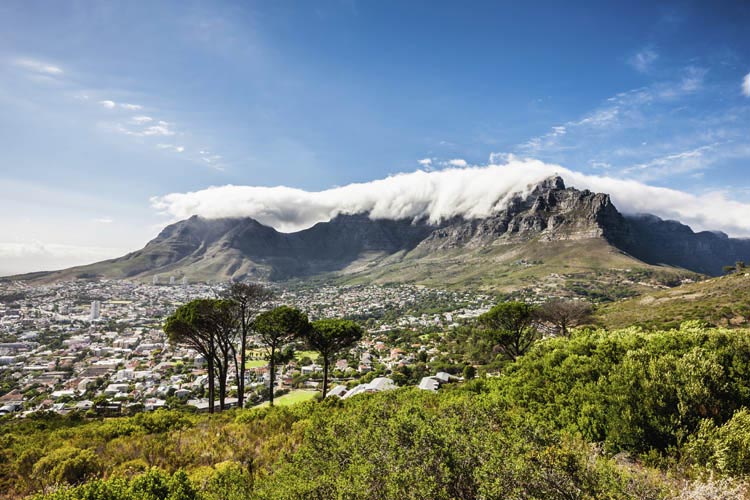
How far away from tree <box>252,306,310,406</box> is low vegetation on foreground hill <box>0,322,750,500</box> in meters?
7.01

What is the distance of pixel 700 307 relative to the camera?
4100 centimetres

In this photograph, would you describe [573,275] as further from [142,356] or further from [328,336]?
[142,356]

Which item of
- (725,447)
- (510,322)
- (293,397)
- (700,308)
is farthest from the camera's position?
(700,308)

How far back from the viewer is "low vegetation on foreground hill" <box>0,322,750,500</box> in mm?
5270

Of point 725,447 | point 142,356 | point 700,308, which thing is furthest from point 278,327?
point 142,356

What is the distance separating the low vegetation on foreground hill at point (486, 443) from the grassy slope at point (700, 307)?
87.9ft

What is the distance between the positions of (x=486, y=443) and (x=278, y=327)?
17.3 metres

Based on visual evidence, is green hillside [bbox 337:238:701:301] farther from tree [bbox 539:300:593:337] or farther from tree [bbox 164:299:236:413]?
tree [bbox 164:299:236:413]

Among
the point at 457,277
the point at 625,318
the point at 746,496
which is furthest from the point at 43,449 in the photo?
the point at 457,277

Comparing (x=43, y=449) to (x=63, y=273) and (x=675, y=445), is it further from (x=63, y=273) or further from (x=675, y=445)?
(x=63, y=273)

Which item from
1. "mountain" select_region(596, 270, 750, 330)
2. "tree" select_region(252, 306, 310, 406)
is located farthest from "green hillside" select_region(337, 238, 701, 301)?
"tree" select_region(252, 306, 310, 406)

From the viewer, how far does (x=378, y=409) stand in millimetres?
9688

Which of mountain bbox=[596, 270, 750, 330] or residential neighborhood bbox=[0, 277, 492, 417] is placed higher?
mountain bbox=[596, 270, 750, 330]

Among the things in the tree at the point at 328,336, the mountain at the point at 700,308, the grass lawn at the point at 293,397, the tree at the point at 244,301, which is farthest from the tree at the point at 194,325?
the mountain at the point at 700,308
